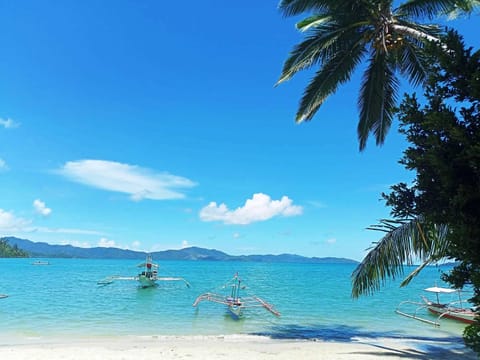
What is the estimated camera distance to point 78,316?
18.3 m

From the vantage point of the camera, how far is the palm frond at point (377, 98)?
9.70 m

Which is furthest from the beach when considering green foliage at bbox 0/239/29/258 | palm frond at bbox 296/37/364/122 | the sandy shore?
green foliage at bbox 0/239/29/258

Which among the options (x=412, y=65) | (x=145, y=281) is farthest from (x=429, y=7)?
(x=145, y=281)

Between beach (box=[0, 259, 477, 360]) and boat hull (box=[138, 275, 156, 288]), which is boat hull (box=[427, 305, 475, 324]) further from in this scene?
boat hull (box=[138, 275, 156, 288])

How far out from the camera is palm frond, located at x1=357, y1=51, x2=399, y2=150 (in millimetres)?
9703

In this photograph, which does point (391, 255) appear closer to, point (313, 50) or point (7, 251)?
point (313, 50)

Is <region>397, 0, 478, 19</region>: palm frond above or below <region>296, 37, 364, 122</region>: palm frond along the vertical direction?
above

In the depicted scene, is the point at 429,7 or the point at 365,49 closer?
the point at 429,7

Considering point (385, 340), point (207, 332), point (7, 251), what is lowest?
point (207, 332)

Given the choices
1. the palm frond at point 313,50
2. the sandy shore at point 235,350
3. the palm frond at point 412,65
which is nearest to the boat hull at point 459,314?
the sandy shore at point 235,350

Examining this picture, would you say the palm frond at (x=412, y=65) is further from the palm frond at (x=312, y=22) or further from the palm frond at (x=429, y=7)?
the palm frond at (x=312, y=22)

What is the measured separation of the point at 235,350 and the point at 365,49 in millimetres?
8704

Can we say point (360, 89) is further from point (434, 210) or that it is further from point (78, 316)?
point (78, 316)

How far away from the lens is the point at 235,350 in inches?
392
